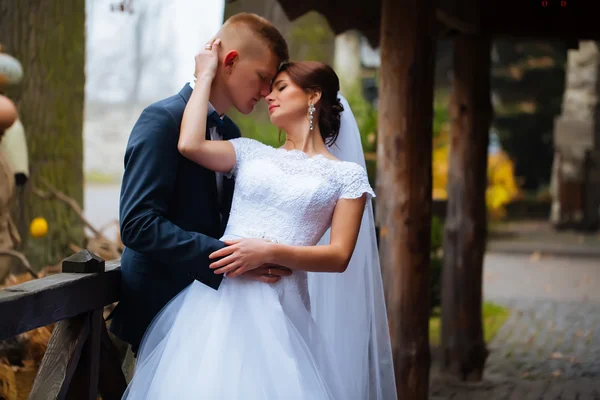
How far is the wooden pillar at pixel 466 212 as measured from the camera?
7.25 metres

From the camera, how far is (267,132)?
317 inches

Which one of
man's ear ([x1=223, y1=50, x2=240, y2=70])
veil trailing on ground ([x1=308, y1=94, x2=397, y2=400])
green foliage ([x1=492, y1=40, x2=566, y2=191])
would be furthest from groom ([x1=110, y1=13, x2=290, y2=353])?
green foliage ([x1=492, y1=40, x2=566, y2=191])

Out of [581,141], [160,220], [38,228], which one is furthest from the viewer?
[581,141]

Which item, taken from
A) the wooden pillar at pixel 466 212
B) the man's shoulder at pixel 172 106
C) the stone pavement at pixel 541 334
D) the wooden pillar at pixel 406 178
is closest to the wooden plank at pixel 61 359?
the man's shoulder at pixel 172 106

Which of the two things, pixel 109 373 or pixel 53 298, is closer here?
pixel 53 298

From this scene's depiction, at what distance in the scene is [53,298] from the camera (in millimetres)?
2926

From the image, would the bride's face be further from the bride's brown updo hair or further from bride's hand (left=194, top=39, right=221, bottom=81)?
bride's hand (left=194, top=39, right=221, bottom=81)

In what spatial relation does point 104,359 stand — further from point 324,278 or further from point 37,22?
point 37,22

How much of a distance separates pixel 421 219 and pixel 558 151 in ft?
50.2

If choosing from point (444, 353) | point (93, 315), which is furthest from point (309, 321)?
point (444, 353)

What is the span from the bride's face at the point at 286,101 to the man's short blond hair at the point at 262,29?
11 centimetres

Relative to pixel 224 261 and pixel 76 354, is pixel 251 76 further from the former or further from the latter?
pixel 76 354

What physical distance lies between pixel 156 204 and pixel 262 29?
0.78 meters

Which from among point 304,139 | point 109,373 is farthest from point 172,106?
point 109,373
